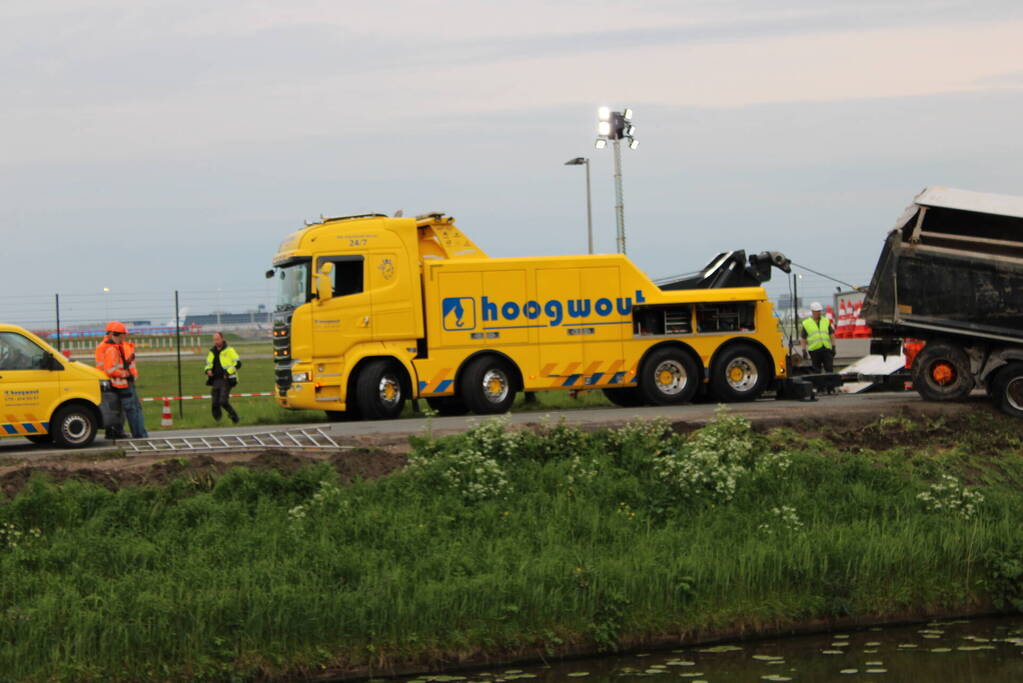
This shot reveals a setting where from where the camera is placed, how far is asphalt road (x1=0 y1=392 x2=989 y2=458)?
17547 millimetres

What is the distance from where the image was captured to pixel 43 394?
60.9 feet

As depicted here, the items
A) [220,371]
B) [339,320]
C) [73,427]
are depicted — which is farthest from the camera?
[220,371]

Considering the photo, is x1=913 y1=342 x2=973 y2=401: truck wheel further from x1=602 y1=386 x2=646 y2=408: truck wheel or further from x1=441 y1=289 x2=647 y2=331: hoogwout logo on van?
x1=602 y1=386 x2=646 y2=408: truck wheel

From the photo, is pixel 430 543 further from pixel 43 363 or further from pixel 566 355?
pixel 566 355

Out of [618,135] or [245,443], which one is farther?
[618,135]

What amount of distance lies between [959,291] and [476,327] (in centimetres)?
733

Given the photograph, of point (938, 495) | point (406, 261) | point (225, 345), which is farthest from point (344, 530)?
point (225, 345)

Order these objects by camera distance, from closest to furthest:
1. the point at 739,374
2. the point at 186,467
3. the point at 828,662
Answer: the point at 828,662 → the point at 186,467 → the point at 739,374

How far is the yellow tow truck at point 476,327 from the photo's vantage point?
21828 millimetres

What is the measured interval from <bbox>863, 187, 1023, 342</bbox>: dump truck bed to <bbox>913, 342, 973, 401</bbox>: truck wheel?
304 mm

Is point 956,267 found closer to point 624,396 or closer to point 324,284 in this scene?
point 624,396

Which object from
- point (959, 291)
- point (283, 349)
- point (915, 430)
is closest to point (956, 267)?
point (959, 291)

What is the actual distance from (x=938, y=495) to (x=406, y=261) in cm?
1027

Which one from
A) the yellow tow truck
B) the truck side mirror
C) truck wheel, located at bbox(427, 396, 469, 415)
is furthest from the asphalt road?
the truck side mirror
